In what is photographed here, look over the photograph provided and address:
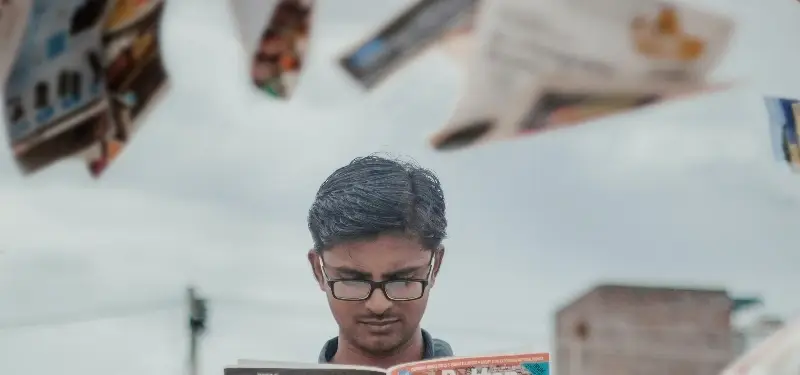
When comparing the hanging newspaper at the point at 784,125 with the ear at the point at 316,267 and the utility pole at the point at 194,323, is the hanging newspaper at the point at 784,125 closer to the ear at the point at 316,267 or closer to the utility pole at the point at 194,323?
the ear at the point at 316,267

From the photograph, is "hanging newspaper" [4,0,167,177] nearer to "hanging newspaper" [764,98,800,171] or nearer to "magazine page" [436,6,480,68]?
"magazine page" [436,6,480,68]

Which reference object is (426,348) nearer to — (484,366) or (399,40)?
(484,366)

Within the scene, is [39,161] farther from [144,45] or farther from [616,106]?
[616,106]

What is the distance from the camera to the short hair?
7.61 ft

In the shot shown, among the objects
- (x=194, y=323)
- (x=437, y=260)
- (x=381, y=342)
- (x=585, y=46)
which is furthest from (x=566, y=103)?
(x=194, y=323)

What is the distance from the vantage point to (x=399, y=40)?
7.73ft

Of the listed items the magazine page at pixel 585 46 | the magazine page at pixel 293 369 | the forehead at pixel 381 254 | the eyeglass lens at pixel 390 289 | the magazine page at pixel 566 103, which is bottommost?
the magazine page at pixel 293 369

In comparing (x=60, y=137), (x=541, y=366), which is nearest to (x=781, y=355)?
(x=541, y=366)

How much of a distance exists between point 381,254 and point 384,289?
80 millimetres

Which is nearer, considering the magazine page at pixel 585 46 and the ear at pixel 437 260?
the magazine page at pixel 585 46

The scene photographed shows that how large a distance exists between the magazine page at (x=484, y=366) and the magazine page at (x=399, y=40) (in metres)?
0.79

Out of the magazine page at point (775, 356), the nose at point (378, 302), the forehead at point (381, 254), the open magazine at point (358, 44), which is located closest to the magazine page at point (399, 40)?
the open magazine at point (358, 44)

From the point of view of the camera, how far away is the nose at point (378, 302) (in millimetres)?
2297

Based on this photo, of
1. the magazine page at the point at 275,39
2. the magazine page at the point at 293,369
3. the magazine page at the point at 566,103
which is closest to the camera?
the magazine page at the point at 293,369
